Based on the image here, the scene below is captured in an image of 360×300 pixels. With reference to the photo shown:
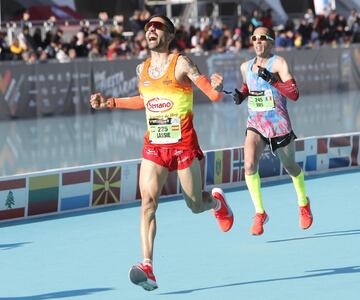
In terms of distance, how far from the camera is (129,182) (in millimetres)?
12812

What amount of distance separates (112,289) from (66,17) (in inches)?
1135

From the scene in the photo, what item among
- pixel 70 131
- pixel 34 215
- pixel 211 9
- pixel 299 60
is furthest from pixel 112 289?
pixel 211 9

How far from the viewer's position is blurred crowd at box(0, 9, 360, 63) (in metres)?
26.6

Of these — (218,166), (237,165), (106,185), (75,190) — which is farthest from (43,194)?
Answer: (237,165)

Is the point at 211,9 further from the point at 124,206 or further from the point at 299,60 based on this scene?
the point at 124,206

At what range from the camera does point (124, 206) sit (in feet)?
41.5

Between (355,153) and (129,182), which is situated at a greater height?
(129,182)

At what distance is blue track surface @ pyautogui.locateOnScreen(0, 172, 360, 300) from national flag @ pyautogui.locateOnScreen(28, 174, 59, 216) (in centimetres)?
31

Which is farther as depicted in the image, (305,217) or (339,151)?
(339,151)

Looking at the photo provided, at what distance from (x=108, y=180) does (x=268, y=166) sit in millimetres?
2761

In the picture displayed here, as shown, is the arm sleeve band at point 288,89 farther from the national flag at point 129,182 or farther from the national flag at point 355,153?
the national flag at point 355,153

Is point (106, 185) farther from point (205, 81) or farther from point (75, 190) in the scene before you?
point (205, 81)

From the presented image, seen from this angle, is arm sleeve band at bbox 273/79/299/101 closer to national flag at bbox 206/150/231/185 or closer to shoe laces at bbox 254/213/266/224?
shoe laces at bbox 254/213/266/224

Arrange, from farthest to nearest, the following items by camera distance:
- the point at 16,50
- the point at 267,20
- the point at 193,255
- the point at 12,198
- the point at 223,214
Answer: the point at 267,20
the point at 16,50
the point at 12,198
the point at 223,214
the point at 193,255
